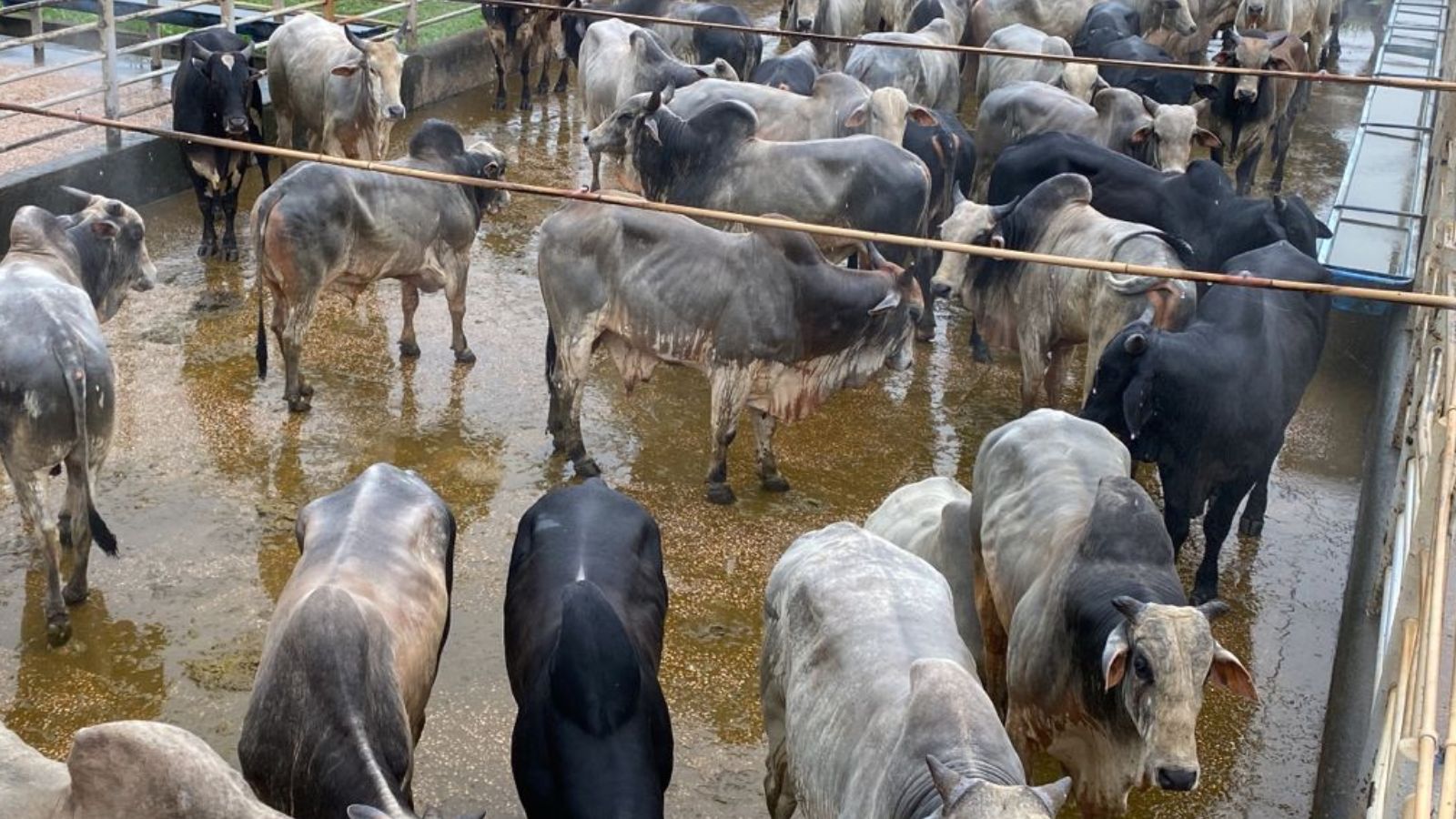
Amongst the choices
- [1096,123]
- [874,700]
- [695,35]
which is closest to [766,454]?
[874,700]

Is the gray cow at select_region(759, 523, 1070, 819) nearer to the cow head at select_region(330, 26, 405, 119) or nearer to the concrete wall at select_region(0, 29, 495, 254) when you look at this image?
the cow head at select_region(330, 26, 405, 119)

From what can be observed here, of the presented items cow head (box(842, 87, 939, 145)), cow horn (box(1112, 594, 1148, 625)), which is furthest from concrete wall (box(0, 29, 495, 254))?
cow horn (box(1112, 594, 1148, 625))

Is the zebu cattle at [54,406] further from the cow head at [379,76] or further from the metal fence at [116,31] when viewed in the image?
the cow head at [379,76]

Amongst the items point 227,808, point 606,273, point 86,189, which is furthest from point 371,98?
point 227,808

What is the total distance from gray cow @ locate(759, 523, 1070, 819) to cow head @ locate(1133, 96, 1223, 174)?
608cm

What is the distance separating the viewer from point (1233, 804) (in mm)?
6285

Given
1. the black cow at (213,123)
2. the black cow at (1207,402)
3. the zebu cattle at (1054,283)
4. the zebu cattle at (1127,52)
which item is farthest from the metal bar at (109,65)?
the black cow at (1207,402)

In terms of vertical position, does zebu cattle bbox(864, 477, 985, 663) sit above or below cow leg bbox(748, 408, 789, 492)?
above

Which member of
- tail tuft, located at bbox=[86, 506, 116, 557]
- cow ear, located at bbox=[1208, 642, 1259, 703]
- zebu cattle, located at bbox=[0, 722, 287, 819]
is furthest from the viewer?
tail tuft, located at bbox=[86, 506, 116, 557]

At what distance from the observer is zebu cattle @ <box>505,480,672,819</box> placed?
16.1 feet

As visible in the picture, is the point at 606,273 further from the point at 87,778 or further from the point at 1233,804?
the point at 87,778

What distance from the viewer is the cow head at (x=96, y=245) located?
759 centimetres

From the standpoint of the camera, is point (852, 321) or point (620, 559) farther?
point (852, 321)

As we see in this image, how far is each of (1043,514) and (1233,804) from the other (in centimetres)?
136
